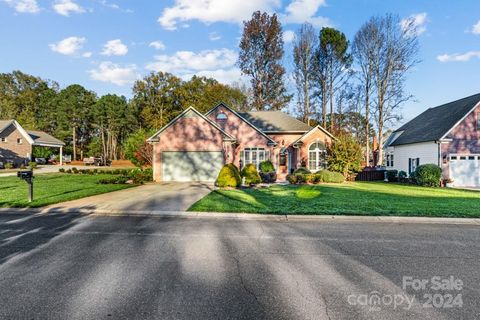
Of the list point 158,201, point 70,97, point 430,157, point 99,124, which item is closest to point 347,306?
point 158,201

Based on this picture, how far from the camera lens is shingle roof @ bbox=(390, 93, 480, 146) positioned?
2114 centimetres

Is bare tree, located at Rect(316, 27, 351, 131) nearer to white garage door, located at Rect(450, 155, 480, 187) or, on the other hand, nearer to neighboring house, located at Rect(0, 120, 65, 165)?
white garage door, located at Rect(450, 155, 480, 187)

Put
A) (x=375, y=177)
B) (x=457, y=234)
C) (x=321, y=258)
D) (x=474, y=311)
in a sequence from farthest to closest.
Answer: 1. (x=375, y=177)
2. (x=457, y=234)
3. (x=321, y=258)
4. (x=474, y=311)

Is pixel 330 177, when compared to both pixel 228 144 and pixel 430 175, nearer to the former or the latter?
pixel 430 175

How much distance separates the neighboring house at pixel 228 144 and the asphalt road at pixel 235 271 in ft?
42.8

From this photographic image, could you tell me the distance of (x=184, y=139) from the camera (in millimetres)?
20531

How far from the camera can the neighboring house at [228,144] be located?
67.3 ft

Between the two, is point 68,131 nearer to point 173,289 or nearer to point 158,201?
point 158,201

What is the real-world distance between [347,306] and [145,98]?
183 feet

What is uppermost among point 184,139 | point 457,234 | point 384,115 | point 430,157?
point 384,115

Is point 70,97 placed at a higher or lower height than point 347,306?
higher

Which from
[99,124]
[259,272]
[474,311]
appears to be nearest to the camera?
[474,311]

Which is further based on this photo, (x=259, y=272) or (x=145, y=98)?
(x=145, y=98)

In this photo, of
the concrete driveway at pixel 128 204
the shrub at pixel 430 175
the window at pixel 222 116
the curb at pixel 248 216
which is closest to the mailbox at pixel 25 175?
the curb at pixel 248 216
